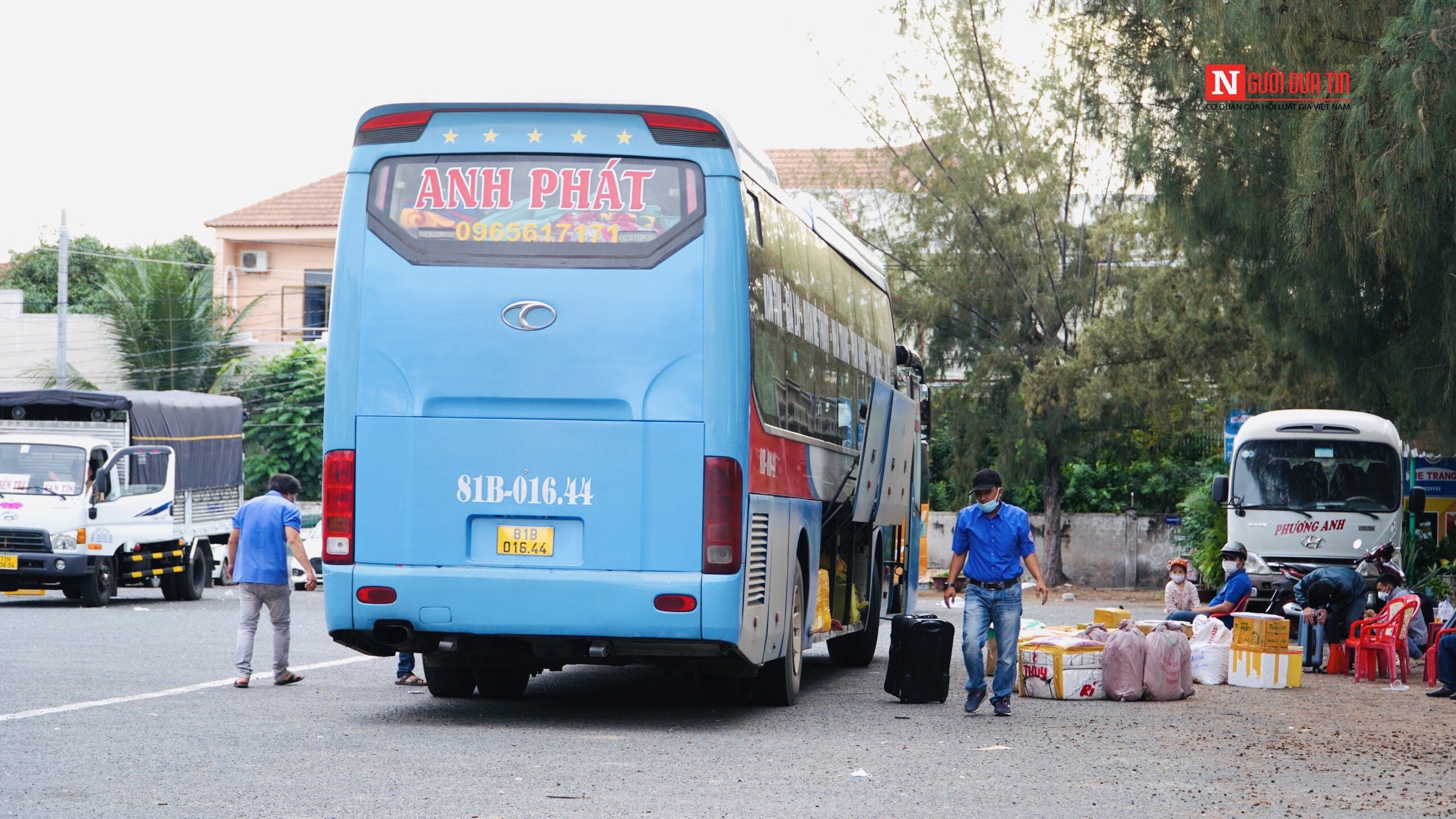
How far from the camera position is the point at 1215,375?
28.5m

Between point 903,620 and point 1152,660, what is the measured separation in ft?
6.73

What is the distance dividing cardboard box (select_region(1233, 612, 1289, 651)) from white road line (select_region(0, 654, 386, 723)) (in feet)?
26.7

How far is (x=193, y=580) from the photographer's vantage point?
26875 millimetres

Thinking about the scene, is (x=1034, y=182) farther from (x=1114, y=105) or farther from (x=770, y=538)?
(x=770, y=538)

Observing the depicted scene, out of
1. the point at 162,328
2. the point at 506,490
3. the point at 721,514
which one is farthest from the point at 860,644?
the point at 162,328

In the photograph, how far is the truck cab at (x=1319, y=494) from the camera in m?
21.5

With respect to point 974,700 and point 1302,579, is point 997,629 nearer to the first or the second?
point 974,700

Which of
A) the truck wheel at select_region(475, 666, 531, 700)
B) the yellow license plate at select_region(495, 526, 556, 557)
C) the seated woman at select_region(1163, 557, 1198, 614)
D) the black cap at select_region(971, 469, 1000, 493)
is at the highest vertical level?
the black cap at select_region(971, 469, 1000, 493)

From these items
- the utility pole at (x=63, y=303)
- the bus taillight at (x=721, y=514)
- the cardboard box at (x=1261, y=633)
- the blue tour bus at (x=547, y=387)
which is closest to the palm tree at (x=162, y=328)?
the utility pole at (x=63, y=303)

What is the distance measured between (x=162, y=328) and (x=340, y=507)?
3189 cm

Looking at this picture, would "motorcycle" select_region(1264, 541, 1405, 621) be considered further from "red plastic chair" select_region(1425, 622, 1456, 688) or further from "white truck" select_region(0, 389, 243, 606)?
"white truck" select_region(0, 389, 243, 606)

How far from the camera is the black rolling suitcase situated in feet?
41.7

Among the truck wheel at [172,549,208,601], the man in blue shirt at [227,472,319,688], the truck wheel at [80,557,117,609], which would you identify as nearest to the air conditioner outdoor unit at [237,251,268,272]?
Result: the truck wheel at [172,549,208,601]

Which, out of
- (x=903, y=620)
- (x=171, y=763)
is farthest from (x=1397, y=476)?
(x=171, y=763)
